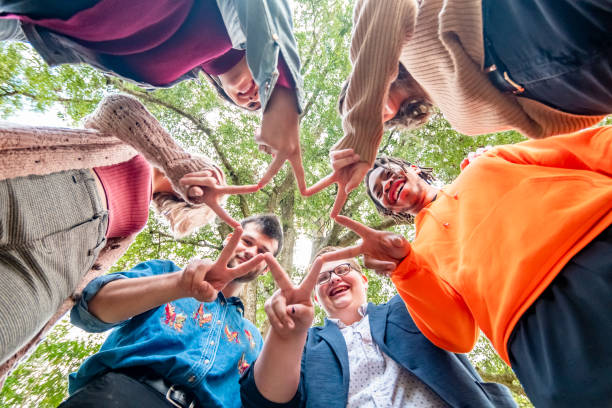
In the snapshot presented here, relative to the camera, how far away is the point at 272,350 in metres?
1.40

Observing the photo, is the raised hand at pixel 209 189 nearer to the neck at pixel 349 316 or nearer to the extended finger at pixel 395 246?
the extended finger at pixel 395 246

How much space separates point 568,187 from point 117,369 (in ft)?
7.15

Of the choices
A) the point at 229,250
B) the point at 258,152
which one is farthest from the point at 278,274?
the point at 258,152

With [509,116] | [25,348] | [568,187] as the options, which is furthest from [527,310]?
[25,348]

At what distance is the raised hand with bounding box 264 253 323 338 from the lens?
133 cm

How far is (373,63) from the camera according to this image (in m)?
1.02

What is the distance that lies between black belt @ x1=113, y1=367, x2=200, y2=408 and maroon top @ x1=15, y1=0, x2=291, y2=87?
4.80 ft

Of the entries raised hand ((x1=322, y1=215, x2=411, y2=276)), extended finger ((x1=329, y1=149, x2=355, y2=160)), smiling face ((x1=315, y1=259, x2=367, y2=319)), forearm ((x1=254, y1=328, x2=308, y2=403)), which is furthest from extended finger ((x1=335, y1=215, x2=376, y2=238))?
smiling face ((x1=315, y1=259, x2=367, y2=319))

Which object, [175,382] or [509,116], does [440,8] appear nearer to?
[509,116]

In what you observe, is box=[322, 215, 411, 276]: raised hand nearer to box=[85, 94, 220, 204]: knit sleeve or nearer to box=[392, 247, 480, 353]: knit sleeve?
box=[392, 247, 480, 353]: knit sleeve

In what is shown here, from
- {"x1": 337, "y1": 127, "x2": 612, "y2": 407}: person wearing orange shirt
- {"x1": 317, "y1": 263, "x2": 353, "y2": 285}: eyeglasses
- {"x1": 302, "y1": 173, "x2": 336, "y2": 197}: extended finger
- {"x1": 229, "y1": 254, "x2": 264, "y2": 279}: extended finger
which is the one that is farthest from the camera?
{"x1": 317, "y1": 263, "x2": 353, "y2": 285}: eyeglasses

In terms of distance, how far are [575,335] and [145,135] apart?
Result: 1840mm

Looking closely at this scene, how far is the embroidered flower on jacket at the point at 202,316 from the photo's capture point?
1.70 metres

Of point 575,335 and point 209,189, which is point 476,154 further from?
point 209,189
